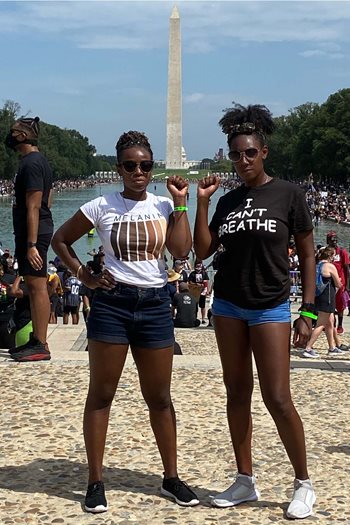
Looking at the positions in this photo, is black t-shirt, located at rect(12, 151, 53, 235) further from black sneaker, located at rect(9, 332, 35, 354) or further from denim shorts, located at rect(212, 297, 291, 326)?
denim shorts, located at rect(212, 297, 291, 326)

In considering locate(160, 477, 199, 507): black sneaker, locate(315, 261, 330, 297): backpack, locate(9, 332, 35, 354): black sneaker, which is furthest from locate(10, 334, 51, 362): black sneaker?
locate(315, 261, 330, 297): backpack

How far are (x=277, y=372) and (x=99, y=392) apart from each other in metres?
0.91

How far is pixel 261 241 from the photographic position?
4289mm

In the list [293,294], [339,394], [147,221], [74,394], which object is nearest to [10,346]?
[74,394]

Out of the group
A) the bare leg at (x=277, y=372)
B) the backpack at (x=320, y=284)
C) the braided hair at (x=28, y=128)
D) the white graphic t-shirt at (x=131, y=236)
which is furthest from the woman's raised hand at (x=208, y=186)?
the backpack at (x=320, y=284)

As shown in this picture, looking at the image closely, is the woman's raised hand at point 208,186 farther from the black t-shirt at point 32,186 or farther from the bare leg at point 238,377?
the black t-shirt at point 32,186

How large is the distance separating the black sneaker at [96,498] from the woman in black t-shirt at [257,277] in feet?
1.92

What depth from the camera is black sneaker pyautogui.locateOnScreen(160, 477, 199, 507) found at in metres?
4.56

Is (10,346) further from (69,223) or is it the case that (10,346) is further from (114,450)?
(69,223)

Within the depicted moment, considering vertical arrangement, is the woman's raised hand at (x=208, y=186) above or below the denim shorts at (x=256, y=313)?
above

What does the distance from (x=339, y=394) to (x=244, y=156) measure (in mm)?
3283

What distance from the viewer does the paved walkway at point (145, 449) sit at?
449cm

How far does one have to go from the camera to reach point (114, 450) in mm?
5484

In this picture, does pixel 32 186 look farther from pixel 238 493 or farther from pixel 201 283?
pixel 201 283
